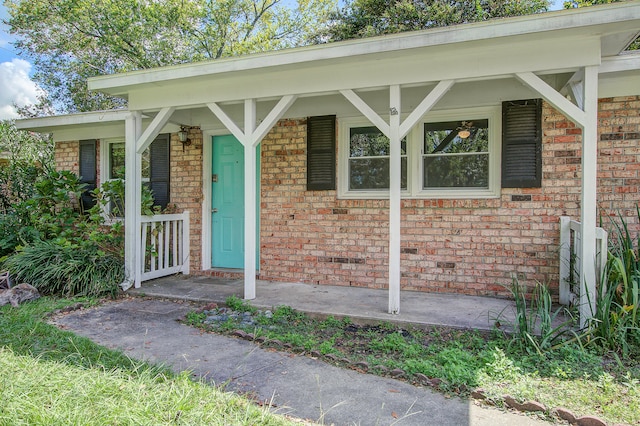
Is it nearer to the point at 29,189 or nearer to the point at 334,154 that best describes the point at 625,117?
the point at 334,154

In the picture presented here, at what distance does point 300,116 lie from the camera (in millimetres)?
5504

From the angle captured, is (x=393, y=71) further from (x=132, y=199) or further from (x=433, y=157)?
(x=132, y=199)

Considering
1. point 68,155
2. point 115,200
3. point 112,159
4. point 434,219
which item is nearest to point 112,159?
point 112,159

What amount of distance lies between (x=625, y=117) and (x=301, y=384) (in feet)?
14.3

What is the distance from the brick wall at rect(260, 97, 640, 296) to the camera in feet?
14.4

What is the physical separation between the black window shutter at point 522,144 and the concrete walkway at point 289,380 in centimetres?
301

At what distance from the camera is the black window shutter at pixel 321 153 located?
5.37 metres

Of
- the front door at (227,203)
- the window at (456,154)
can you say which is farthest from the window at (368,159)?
the front door at (227,203)

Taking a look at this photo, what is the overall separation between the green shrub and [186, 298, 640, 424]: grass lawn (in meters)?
1.78

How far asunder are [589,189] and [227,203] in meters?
4.52

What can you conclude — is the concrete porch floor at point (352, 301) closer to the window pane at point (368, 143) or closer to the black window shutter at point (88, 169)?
the window pane at point (368, 143)

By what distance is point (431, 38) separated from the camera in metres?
3.56

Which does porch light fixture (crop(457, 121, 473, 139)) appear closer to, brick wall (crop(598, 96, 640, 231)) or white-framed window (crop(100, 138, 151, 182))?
brick wall (crop(598, 96, 640, 231))

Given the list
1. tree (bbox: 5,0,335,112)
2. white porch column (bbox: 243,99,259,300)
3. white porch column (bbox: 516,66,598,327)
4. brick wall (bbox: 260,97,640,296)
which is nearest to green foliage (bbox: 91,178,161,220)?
brick wall (bbox: 260,97,640,296)
